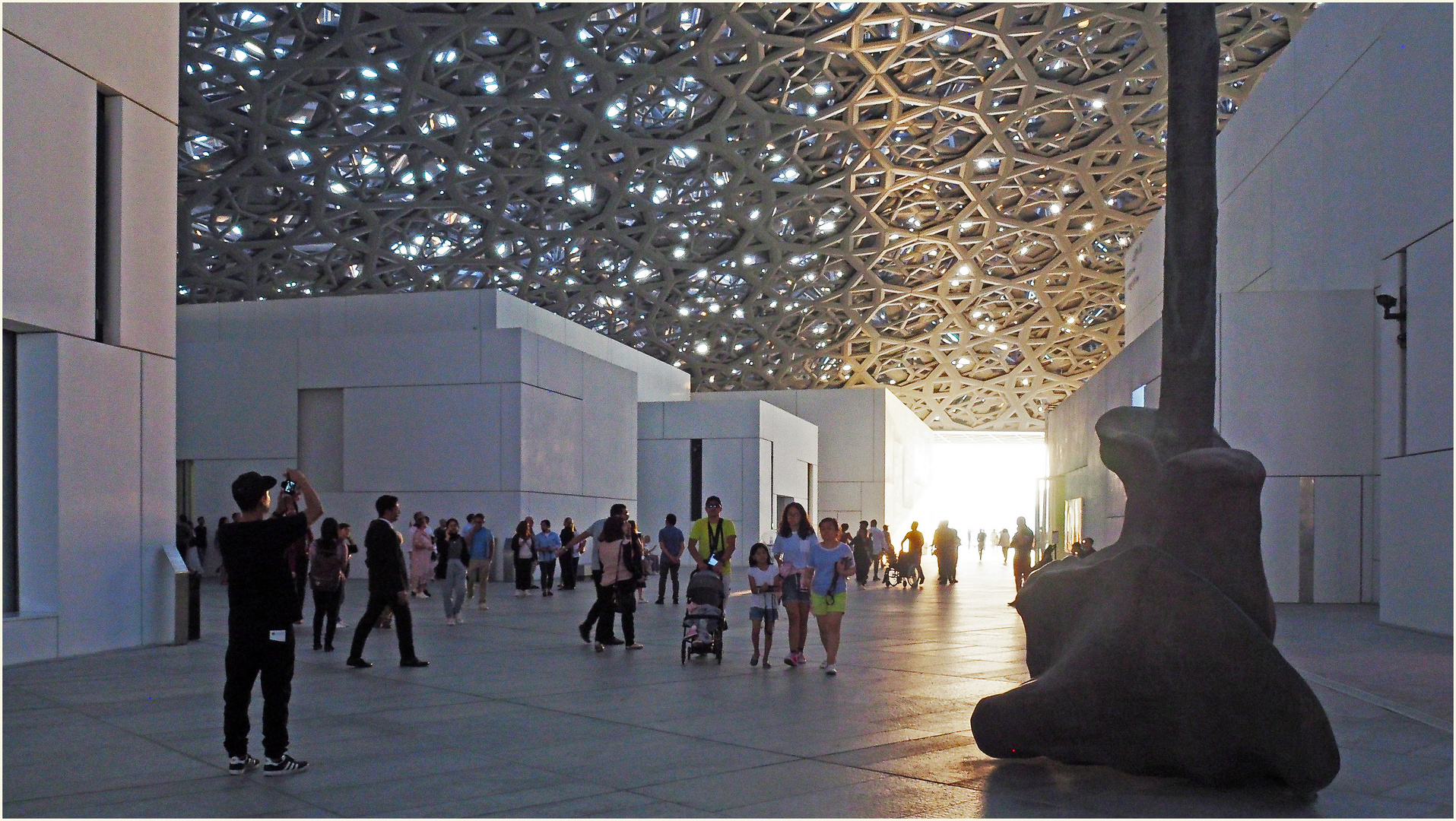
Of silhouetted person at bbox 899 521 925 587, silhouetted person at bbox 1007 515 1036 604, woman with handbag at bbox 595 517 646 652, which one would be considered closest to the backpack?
woman with handbag at bbox 595 517 646 652

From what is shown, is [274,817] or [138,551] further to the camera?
[138,551]

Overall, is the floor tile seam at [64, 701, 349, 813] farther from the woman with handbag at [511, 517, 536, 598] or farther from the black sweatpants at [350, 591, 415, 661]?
the woman with handbag at [511, 517, 536, 598]

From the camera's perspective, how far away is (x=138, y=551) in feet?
38.2

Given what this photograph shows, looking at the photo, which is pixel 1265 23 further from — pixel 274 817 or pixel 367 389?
pixel 274 817

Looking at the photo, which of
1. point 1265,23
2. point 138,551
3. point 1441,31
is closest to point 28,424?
point 138,551

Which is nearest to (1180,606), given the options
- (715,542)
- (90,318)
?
(715,542)

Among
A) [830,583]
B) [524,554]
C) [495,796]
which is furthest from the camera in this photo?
[524,554]

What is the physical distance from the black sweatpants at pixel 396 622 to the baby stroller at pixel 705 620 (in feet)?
7.59

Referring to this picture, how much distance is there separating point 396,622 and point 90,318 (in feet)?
14.0

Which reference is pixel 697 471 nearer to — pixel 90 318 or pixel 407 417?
pixel 407 417

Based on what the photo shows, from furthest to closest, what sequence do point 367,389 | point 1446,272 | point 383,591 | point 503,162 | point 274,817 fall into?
point 503,162 < point 367,389 < point 1446,272 < point 383,591 < point 274,817

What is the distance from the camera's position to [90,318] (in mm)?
11125

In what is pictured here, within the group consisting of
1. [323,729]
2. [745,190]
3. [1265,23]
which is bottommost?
[323,729]

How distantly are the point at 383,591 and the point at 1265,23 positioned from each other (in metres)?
33.0
